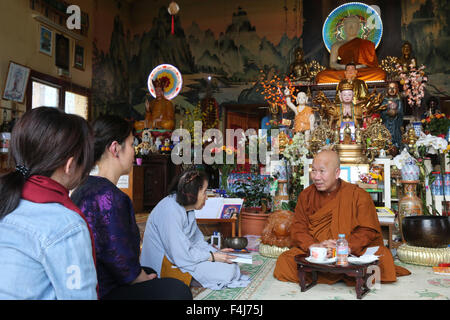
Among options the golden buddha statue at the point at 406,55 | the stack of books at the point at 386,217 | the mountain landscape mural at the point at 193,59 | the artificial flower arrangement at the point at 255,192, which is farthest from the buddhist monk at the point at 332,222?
the mountain landscape mural at the point at 193,59

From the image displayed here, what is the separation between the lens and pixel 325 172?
3111 millimetres

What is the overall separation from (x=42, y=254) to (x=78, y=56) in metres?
8.88

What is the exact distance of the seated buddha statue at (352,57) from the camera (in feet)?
30.1

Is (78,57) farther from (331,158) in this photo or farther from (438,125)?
(331,158)

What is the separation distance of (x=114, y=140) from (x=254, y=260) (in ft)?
7.79

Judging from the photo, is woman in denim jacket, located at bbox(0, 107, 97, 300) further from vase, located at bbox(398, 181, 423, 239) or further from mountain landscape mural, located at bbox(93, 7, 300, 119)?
mountain landscape mural, located at bbox(93, 7, 300, 119)

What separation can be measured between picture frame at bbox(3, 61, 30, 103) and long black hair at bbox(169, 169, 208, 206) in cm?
542

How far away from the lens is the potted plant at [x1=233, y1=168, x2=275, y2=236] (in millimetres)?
4996

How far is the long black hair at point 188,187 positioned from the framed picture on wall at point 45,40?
251 inches

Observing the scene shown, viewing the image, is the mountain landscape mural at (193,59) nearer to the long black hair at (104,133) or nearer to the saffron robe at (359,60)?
the saffron robe at (359,60)

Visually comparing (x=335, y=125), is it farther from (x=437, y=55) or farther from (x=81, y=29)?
(x=81, y=29)

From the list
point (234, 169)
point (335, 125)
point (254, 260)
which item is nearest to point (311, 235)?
point (254, 260)

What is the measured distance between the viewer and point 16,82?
7133 mm

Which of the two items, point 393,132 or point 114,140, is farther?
point 393,132
